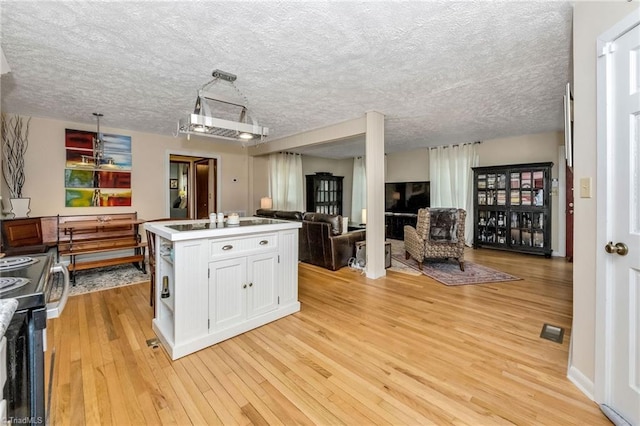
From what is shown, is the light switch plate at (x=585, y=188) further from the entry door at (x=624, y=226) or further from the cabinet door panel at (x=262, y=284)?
the cabinet door panel at (x=262, y=284)

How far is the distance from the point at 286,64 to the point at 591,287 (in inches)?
109

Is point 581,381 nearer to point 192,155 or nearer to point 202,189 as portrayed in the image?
point 192,155

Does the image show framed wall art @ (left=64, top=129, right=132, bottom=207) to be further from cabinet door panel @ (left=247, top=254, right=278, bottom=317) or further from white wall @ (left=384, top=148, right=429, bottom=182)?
white wall @ (left=384, top=148, right=429, bottom=182)

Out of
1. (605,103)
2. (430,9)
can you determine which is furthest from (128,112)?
(605,103)

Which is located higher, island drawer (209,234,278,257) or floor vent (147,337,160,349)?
island drawer (209,234,278,257)

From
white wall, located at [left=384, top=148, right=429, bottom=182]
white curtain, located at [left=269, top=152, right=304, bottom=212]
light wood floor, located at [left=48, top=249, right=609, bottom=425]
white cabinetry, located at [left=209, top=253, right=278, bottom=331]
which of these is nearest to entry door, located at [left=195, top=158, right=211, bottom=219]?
white curtain, located at [left=269, top=152, right=304, bottom=212]

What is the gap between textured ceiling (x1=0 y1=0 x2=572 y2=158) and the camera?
187 cm

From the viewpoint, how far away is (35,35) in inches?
82.7

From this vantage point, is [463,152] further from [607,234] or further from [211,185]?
[211,185]

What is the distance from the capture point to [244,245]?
241 centimetres

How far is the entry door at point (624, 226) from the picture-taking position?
4.48ft

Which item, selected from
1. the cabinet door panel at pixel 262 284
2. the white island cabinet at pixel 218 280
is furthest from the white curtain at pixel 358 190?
the cabinet door panel at pixel 262 284

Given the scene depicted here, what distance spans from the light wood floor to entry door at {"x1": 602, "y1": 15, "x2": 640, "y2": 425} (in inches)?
9.6

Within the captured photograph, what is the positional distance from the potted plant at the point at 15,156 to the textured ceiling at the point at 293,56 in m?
0.34
